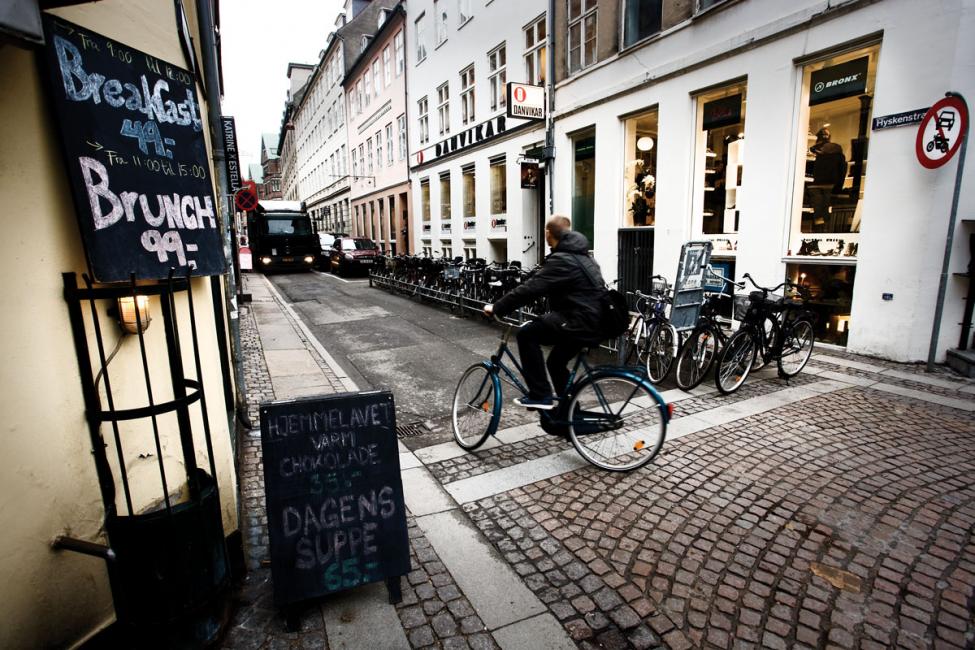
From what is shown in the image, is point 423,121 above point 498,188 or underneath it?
above

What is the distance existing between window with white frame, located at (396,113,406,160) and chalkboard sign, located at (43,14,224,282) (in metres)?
24.1

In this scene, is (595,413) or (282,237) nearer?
(595,413)

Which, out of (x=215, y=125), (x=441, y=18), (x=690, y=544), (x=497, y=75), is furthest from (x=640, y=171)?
(x=441, y=18)

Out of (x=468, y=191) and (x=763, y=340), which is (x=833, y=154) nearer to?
(x=763, y=340)

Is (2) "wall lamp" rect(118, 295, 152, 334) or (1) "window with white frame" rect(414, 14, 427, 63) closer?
(2) "wall lamp" rect(118, 295, 152, 334)

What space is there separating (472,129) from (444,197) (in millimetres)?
4143

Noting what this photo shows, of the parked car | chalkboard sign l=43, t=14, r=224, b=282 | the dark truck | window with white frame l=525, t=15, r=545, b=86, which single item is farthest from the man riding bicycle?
the dark truck

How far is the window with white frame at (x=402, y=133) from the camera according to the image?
2515 cm

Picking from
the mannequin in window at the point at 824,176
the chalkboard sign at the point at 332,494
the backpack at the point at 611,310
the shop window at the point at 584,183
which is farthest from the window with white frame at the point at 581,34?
the chalkboard sign at the point at 332,494

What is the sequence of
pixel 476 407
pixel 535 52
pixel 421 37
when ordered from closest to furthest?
pixel 476 407
pixel 535 52
pixel 421 37

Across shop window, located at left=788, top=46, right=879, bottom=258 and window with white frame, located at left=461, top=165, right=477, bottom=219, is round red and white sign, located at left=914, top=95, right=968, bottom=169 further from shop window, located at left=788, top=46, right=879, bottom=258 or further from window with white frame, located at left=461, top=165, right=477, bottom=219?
window with white frame, located at left=461, top=165, right=477, bottom=219

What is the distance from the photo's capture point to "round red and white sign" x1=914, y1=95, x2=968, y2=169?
237 inches

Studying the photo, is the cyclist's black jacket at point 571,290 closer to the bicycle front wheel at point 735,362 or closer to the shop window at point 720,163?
the bicycle front wheel at point 735,362

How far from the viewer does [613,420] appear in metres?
4.16
